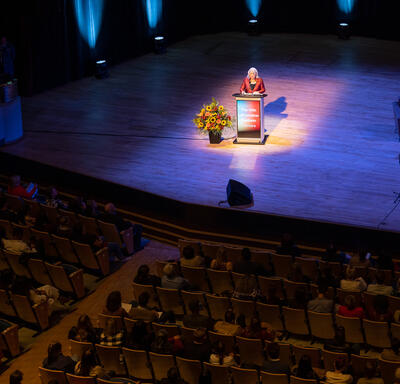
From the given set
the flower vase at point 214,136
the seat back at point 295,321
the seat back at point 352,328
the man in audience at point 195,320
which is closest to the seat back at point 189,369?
the man in audience at point 195,320

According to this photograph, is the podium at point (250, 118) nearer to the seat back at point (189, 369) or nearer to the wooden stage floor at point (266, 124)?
the wooden stage floor at point (266, 124)

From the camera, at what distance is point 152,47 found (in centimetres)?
1795

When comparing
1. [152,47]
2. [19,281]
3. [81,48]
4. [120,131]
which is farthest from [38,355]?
[152,47]

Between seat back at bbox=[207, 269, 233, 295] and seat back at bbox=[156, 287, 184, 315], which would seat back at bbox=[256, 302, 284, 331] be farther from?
seat back at bbox=[156, 287, 184, 315]

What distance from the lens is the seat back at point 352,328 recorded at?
663cm

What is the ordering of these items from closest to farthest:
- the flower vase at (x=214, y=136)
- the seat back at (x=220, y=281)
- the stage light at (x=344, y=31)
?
the seat back at (x=220, y=281), the flower vase at (x=214, y=136), the stage light at (x=344, y=31)

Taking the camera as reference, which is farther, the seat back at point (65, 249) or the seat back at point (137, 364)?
the seat back at point (65, 249)

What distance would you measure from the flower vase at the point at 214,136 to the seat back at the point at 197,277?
4500mm

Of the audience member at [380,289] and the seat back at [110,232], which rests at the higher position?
the audience member at [380,289]

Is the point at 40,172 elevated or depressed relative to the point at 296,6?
depressed

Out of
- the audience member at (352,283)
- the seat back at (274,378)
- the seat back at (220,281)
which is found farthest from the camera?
the seat back at (220,281)

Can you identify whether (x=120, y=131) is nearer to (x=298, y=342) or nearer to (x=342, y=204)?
(x=342, y=204)

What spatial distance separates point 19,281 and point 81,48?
9473 millimetres

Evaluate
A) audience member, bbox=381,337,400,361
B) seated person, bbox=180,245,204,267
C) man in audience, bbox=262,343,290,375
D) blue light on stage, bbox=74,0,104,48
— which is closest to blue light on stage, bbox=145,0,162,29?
blue light on stage, bbox=74,0,104,48
